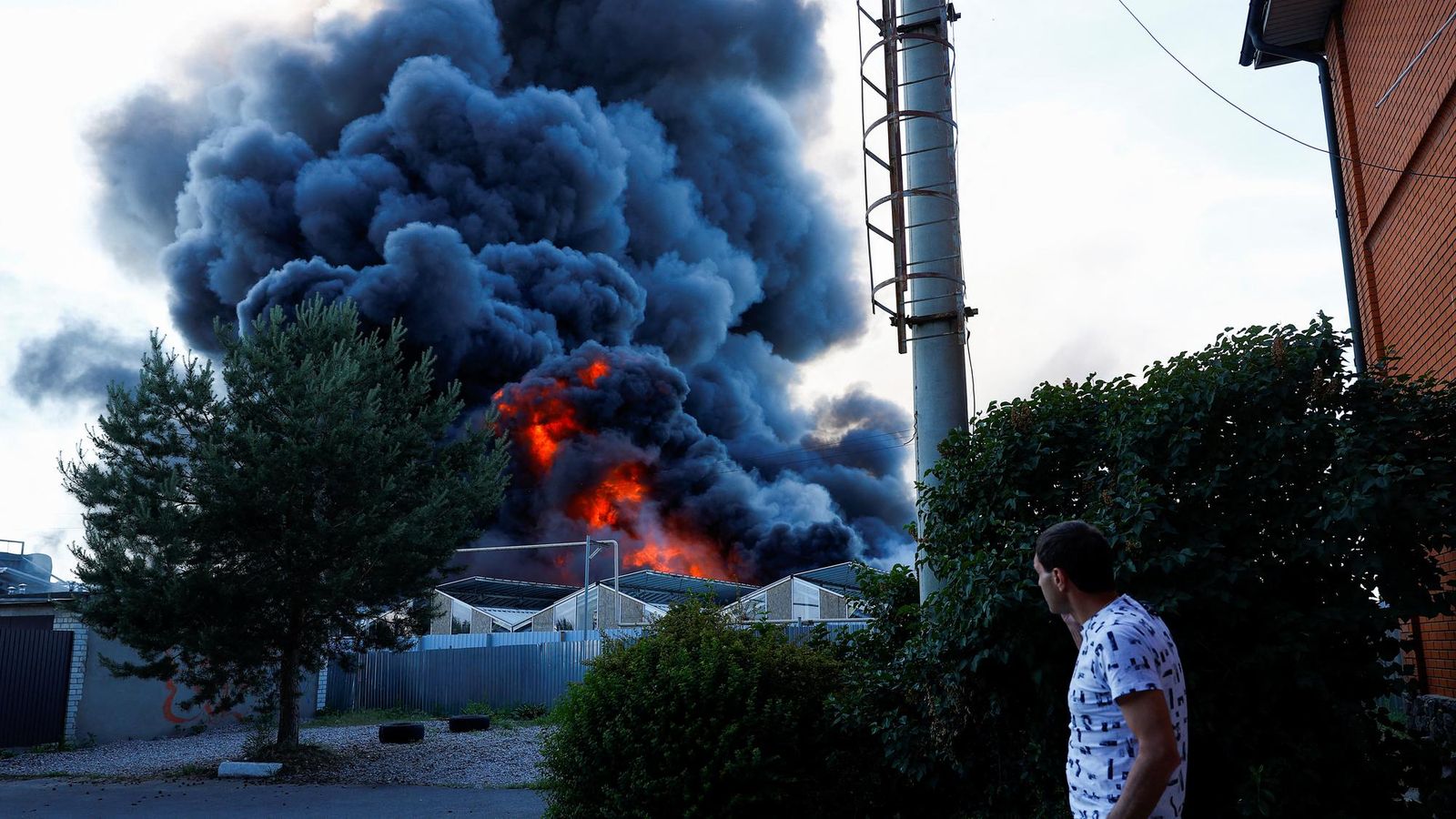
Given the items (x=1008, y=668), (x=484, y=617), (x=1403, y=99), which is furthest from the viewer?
(x=484, y=617)

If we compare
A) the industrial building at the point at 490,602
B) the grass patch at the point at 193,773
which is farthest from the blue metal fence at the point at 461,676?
the industrial building at the point at 490,602

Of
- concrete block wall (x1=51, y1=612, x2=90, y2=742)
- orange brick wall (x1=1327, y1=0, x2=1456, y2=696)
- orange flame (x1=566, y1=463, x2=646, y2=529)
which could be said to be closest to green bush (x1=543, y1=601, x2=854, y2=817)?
orange brick wall (x1=1327, y1=0, x2=1456, y2=696)

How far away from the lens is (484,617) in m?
40.4

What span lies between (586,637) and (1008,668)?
1886 centimetres

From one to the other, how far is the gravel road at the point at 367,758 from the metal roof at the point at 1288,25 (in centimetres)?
1021

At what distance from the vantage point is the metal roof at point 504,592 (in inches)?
1619

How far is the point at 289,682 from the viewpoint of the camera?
13891 millimetres

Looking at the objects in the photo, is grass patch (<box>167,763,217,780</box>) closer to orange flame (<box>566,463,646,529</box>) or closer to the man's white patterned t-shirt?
the man's white patterned t-shirt

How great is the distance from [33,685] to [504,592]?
26.4m

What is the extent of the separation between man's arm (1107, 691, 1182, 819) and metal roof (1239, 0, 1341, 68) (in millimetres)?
8728

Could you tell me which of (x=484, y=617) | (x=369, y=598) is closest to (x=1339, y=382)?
(x=369, y=598)

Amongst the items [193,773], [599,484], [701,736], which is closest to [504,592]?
[599,484]

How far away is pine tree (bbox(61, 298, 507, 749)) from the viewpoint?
12.7 meters

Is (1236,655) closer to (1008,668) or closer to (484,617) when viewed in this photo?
(1008,668)
